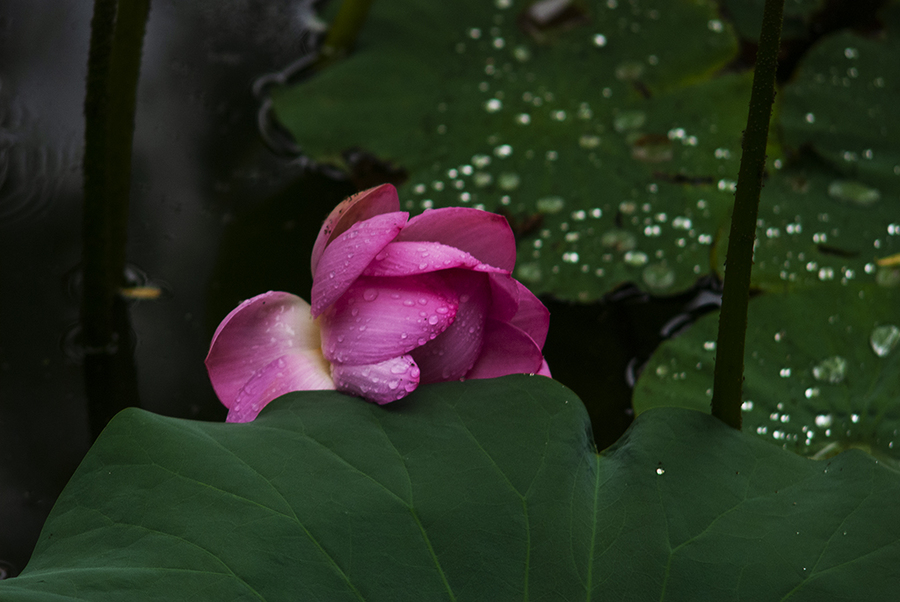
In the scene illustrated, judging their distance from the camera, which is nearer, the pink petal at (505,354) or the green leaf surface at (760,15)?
the pink petal at (505,354)

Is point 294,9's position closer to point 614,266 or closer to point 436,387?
point 614,266

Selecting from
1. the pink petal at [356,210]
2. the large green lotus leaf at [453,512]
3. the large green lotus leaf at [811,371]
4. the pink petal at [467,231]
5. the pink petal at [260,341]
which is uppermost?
the pink petal at [356,210]

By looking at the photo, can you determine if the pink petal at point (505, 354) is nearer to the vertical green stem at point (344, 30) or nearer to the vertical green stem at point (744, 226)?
the vertical green stem at point (744, 226)

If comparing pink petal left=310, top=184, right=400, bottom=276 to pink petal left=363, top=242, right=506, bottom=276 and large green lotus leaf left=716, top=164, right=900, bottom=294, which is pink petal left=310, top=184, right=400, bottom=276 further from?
large green lotus leaf left=716, top=164, right=900, bottom=294

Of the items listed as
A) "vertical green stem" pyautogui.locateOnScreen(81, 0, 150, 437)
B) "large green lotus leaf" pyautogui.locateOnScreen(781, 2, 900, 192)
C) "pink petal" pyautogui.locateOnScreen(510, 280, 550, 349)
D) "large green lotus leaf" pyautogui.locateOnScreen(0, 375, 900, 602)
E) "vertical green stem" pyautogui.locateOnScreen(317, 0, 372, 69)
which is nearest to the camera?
"large green lotus leaf" pyautogui.locateOnScreen(0, 375, 900, 602)

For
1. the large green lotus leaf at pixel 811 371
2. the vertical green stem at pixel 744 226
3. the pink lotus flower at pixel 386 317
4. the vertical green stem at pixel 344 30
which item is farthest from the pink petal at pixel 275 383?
the vertical green stem at pixel 344 30

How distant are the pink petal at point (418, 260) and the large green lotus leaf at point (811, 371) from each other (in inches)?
17.8

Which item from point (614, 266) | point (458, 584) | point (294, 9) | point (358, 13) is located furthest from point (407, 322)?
point (294, 9)

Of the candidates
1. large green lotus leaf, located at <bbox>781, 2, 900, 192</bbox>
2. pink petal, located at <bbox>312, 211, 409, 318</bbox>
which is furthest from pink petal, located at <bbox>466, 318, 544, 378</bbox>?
large green lotus leaf, located at <bbox>781, 2, 900, 192</bbox>

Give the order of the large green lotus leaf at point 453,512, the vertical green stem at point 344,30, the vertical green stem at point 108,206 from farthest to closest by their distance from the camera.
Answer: the vertical green stem at point 344,30 < the vertical green stem at point 108,206 < the large green lotus leaf at point 453,512

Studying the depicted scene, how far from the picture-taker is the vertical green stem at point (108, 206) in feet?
2.58

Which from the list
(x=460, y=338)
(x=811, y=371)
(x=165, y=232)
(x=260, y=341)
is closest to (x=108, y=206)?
(x=165, y=232)

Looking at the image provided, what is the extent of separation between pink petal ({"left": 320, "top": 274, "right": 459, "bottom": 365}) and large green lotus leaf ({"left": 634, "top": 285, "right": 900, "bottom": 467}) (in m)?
0.45

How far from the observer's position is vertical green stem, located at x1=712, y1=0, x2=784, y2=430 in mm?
491
